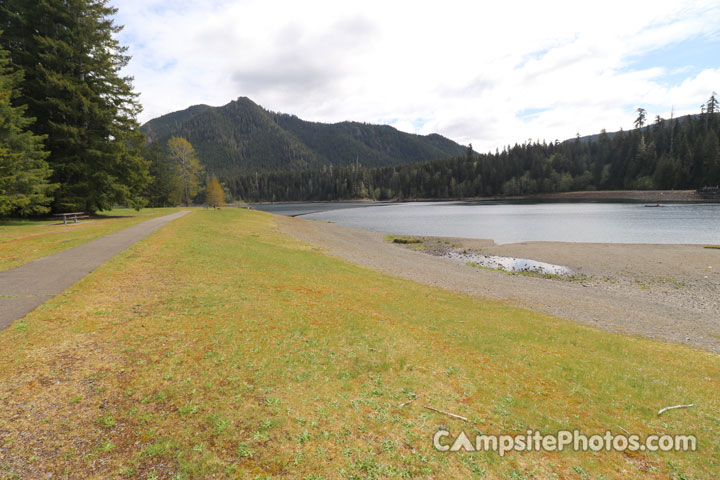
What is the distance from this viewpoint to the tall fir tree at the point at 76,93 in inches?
1222

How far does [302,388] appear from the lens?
237 inches

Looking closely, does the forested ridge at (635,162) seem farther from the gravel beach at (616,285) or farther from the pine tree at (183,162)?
the pine tree at (183,162)

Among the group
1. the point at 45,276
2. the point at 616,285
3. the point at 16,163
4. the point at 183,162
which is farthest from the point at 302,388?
the point at 183,162

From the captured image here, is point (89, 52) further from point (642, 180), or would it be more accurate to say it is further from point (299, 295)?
point (642, 180)

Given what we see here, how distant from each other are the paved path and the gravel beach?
16.8 m

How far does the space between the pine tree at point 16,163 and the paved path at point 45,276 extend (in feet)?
44.8

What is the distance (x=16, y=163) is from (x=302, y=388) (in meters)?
33.1

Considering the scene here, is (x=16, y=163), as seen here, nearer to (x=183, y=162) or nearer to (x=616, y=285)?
(x=616, y=285)

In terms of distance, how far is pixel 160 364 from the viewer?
251 inches

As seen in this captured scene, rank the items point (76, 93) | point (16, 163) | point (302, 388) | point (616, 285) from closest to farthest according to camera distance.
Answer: point (302, 388) < point (616, 285) < point (16, 163) < point (76, 93)

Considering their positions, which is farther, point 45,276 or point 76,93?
point 76,93

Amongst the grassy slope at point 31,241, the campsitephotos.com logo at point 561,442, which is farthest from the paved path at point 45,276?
the campsitephotos.com logo at point 561,442

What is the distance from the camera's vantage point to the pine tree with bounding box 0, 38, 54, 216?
23.4m

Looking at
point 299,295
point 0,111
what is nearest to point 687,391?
point 299,295
